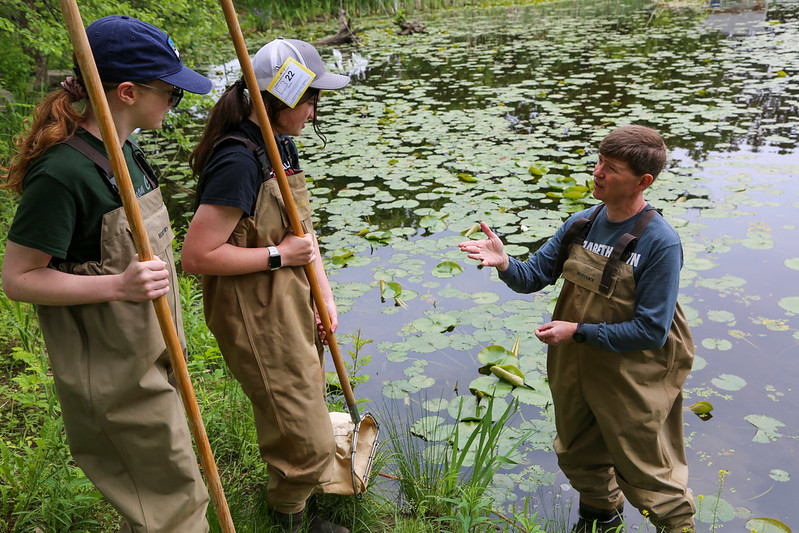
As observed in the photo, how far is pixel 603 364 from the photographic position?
1818mm

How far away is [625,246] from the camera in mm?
1739

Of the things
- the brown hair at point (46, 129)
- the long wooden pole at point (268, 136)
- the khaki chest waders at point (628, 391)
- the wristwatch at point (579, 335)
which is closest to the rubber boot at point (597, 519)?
the khaki chest waders at point (628, 391)

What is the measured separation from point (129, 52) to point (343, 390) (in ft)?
3.91

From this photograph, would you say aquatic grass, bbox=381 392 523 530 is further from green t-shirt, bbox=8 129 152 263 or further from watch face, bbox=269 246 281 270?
green t-shirt, bbox=8 129 152 263

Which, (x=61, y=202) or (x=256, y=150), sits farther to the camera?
(x=256, y=150)

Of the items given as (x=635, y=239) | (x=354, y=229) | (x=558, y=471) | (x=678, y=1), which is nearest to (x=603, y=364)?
(x=635, y=239)

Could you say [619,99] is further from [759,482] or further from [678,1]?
[678,1]

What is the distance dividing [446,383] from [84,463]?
1885 mm

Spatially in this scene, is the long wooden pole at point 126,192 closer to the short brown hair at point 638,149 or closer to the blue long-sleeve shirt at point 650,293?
the blue long-sleeve shirt at point 650,293

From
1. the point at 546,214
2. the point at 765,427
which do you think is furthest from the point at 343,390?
the point at 546,214

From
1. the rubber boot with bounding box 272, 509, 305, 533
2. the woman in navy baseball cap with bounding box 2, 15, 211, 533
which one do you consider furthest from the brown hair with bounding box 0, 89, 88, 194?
the rubber boot with bounding box 272, 509, 305, 533

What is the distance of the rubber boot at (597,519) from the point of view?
84.3 inches

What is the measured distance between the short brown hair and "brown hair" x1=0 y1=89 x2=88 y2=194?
140 centimetres

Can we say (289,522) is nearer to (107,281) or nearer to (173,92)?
(107,281)
